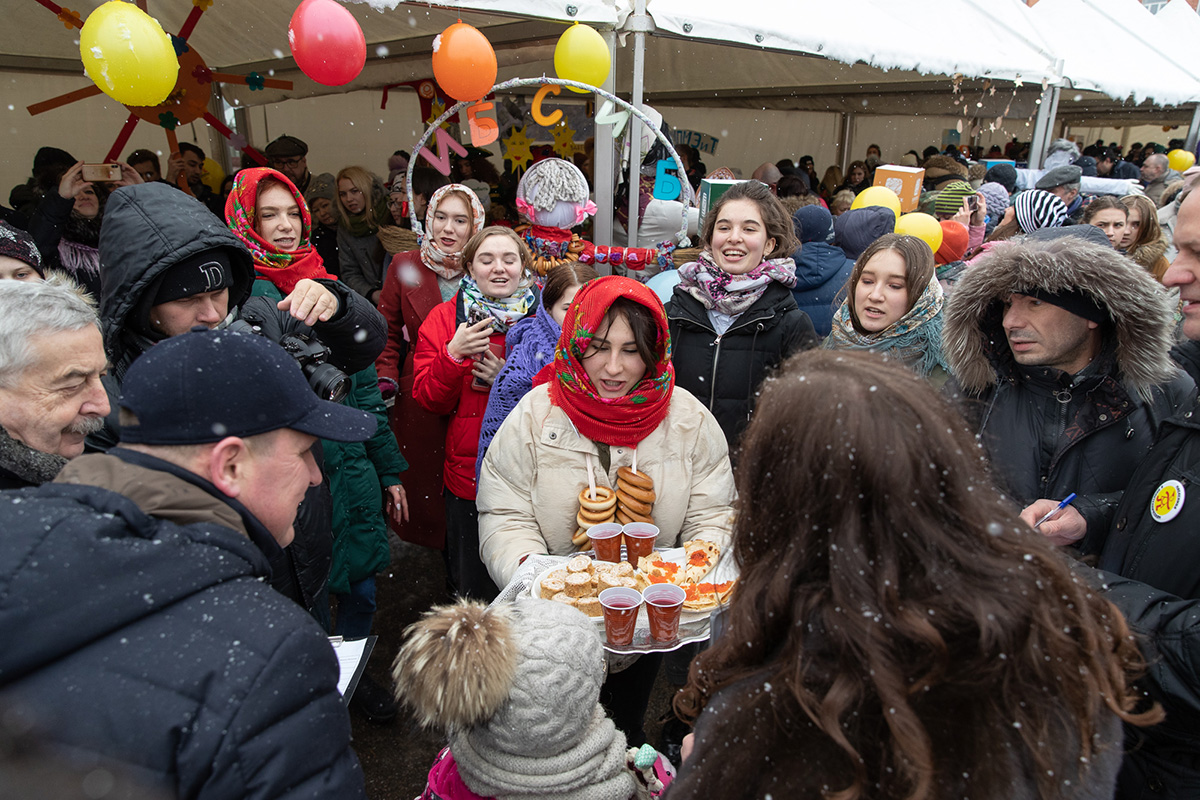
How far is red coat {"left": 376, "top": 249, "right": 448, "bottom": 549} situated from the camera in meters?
3.36

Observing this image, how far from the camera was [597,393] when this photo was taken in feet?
7.08

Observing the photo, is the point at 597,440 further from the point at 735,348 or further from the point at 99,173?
the point at 99,173

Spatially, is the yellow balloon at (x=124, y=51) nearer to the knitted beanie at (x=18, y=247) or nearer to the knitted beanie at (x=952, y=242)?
the knitted beanie at (x=18, y=247)

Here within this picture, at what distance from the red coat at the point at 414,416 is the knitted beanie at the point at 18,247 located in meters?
1.43

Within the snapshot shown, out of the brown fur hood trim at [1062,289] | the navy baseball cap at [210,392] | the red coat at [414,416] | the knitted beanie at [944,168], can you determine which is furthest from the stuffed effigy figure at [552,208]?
the knitted beanie at [944,168]

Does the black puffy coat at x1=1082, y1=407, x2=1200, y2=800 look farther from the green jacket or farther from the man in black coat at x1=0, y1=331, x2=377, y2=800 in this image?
the green jacket

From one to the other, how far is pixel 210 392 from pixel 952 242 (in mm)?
4210

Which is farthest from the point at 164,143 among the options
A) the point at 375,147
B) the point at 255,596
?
the point at 255,596

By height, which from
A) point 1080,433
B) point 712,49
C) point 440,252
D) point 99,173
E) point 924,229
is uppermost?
point 712,49

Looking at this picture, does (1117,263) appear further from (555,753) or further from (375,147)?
(375,147)

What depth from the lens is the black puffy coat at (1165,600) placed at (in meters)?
1.27

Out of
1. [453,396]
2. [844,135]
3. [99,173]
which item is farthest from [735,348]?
[844,135]

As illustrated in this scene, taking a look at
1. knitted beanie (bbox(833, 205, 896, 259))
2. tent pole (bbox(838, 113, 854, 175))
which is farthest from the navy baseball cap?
tent pole (bbox(838, 113, 854, 175))

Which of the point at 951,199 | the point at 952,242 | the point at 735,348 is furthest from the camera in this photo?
the point at 951,199
